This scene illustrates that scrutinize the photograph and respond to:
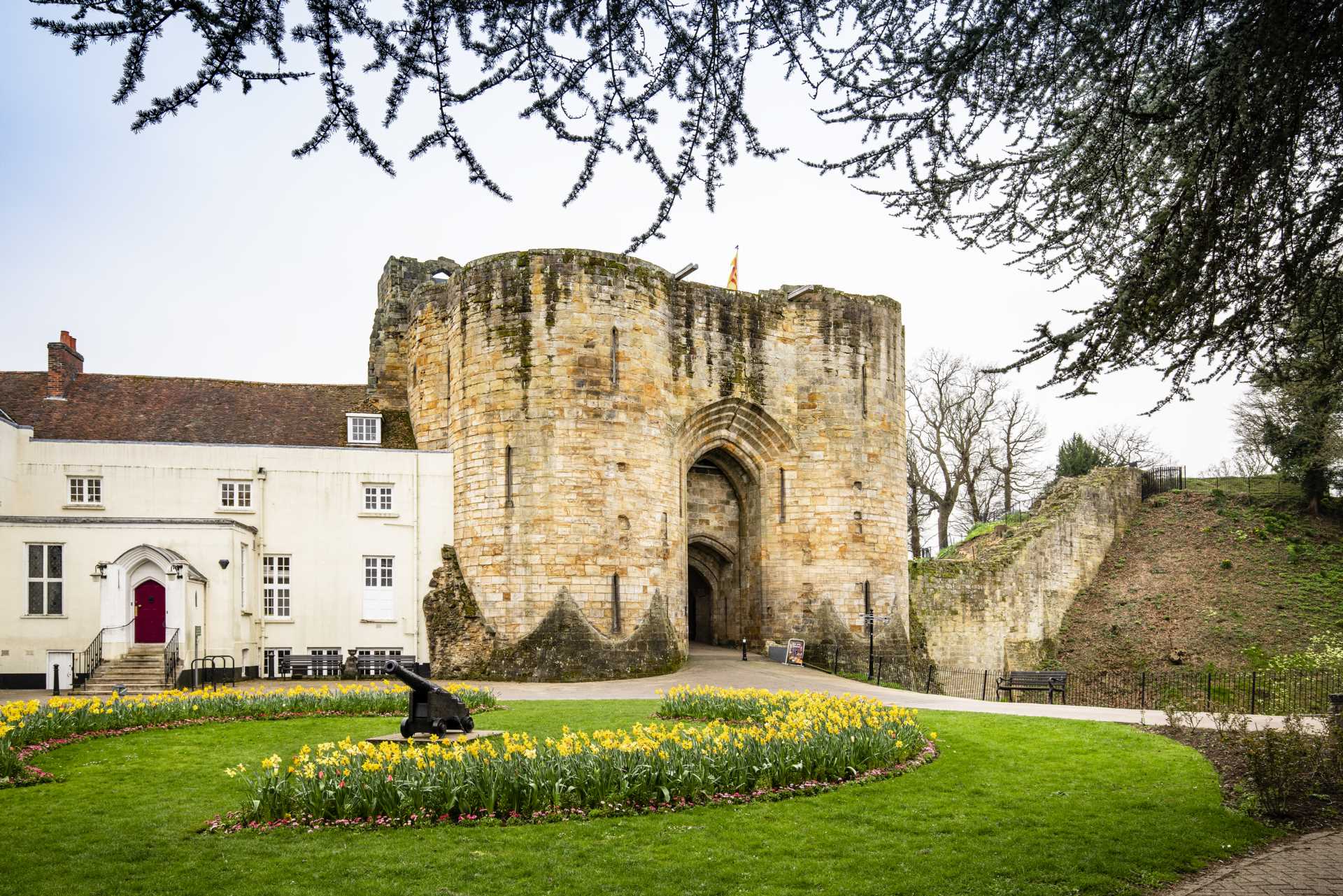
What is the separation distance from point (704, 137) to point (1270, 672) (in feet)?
94.0

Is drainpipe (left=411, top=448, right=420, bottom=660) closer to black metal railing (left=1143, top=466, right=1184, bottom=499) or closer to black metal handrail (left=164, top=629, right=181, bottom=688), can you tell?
black metal handrail (left=164, top=629, right=181, bottom=688)

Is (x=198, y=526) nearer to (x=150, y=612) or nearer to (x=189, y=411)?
(x=150, y=612)

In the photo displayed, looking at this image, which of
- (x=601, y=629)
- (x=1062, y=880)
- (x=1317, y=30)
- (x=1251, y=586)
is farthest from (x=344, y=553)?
(x=1251, y=586)

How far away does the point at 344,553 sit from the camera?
2620 centimetres

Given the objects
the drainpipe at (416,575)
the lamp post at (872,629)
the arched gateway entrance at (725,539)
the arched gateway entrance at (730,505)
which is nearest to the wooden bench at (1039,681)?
the lamp post at (872,629)

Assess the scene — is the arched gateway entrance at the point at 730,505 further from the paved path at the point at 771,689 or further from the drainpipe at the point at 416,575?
the drainpipe at the point at 416,575

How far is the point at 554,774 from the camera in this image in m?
10.2

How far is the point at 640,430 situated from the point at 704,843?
17851 millimetres

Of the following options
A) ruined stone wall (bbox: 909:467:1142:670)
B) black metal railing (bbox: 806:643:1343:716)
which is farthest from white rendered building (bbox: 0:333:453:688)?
ruined stone wall (bbox: 909:467:1142:670)

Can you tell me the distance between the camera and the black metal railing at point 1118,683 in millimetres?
25484

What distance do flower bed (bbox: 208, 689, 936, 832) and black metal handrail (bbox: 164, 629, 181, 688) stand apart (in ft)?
36.1

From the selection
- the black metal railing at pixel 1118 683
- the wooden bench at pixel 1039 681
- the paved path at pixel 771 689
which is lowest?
the black metal railing at pixel 1118 683

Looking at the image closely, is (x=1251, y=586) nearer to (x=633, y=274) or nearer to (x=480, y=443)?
(x=633, y=274)

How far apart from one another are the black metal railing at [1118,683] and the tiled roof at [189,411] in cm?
1322
